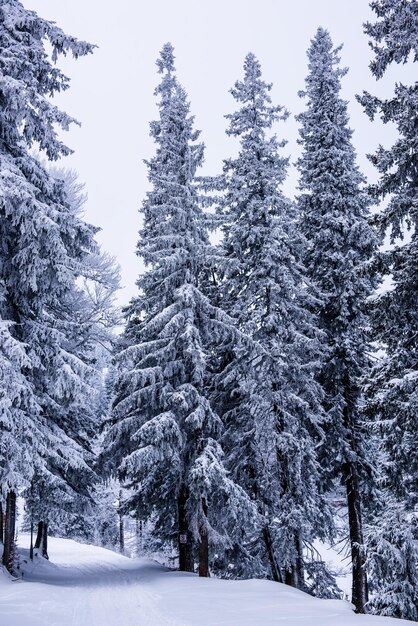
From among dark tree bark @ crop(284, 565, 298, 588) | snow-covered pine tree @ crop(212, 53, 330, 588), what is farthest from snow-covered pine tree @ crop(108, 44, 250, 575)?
dark tree bark @ crop(284, 565, 298, 588)

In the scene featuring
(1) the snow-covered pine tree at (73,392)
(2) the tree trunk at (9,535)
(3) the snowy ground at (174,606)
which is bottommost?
(3) the snowy ground at (174,606)

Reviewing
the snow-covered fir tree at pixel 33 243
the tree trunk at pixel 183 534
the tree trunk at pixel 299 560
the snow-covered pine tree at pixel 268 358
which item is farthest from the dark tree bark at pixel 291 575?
the snow-covered fir tree at pixel 33 243

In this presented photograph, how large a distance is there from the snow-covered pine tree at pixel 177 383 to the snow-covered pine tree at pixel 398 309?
5.14 metres

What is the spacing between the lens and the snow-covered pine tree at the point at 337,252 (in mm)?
Answer: 16828

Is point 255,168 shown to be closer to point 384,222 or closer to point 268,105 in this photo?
point 268,105

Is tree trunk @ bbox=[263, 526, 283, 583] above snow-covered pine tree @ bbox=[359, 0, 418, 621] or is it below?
below

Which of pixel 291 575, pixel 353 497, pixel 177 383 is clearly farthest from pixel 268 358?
pixel 291 575

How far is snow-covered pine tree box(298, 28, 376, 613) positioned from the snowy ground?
548 cm

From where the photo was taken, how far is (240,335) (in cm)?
1630

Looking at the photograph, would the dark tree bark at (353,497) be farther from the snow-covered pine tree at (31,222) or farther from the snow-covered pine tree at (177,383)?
the snow-covered pine tree at (31,222)

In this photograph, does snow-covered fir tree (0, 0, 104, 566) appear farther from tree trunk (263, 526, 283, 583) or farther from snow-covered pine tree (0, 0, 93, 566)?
tree trunk (263, 526, 283, 583)

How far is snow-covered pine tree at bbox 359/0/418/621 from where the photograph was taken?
994 cm

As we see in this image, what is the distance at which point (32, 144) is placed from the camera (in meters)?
13.5

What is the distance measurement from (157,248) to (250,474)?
346 inches
